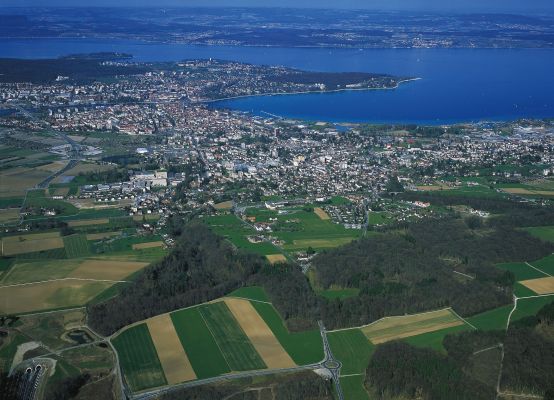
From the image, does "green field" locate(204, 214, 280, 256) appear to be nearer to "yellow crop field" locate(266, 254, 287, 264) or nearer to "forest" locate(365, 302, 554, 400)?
"yellow crop field" locate(266, 254, 287, 264)

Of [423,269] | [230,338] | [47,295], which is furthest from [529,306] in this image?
[47,295]

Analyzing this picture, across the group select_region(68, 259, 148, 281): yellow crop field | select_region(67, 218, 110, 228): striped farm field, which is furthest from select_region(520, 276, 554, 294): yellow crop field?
select_region(67, 218, 110, 228): striped farm field

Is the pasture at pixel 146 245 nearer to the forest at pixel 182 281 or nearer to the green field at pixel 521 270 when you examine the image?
the forest at pixel 182 281

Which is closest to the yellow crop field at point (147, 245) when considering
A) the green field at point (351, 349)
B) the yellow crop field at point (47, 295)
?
the yellow crop field at point (47, 295)

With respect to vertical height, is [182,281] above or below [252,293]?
above

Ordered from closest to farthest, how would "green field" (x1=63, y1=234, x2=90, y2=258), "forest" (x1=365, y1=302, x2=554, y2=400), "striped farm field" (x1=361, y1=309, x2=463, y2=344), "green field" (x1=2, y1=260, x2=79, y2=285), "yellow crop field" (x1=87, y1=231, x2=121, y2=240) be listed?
"forest" (x1=365, y1=302, x2=554, y2=400) → "striped farm field" (x1=361, y1=309, x2=463, y2=344) → "green field" (x1=2, y1=260, x2=79, y2=285) → "green field" (x1=63, y1=234, x2=90, y2=258) → "yellow crop field" (x1=87, y1=231, x2=121, y2=240)

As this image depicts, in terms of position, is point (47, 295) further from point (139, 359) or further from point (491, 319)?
point (491, 319)
